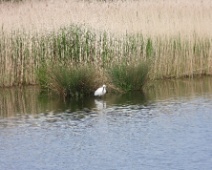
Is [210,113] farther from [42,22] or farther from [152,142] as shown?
[42,22]

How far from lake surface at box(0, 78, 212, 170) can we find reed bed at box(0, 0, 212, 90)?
1.06 metres

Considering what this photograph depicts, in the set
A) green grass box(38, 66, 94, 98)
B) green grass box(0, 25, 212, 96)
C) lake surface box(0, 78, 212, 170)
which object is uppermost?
green grass box(0, 25, 212, 96)

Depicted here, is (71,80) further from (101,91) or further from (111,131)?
(111,131)

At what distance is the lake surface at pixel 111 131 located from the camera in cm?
858

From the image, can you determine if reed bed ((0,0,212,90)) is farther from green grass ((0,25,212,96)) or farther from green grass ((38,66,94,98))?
green grass ((38,66,94,98))

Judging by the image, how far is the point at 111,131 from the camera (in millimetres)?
10383

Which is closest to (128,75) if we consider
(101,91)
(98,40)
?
(101,91)

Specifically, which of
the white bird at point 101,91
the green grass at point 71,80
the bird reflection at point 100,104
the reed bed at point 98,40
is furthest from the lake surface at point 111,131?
the reed bed at point 98,40

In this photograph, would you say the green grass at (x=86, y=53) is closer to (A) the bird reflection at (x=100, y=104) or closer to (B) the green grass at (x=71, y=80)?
(B) the green grass at (x=71, y=80)

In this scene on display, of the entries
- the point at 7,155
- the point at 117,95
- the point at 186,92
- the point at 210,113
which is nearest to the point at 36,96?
the point at 117,95

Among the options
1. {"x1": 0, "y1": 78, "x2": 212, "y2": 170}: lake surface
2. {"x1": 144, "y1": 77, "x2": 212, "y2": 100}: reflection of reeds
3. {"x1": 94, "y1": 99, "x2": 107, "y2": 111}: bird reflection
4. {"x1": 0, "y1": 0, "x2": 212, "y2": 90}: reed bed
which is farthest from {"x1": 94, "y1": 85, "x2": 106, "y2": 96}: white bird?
{"x1": 0, "y1": 0, "x2": 212, "y2": 90}: reed bed

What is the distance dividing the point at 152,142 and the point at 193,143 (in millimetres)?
550

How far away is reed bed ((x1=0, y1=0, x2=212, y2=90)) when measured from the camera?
15430mm

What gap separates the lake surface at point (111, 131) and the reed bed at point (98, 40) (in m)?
1.06
